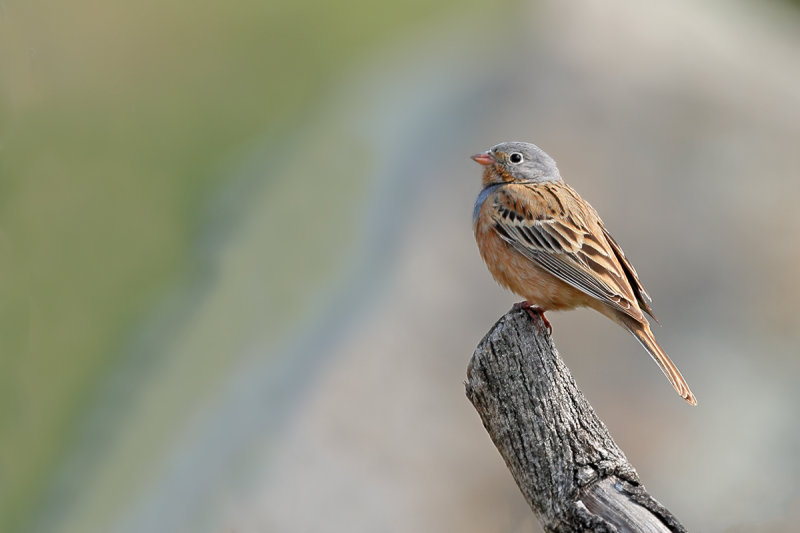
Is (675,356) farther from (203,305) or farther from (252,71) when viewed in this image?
(252,71)

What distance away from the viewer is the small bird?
559 centimetres

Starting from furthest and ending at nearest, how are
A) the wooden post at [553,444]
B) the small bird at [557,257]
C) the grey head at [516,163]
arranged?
the grey head at [516,163] < the small bird at [557,257] < the wooden post at [553,444]

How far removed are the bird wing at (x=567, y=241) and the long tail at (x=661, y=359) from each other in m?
0.13

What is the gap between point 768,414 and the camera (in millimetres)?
8438

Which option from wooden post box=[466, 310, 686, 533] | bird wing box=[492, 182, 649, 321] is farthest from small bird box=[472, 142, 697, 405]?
wooden post box=[466, 310, 686, 533]

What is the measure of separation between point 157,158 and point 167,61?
1.33 meters

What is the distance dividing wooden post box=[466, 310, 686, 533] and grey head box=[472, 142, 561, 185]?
8.22 ft

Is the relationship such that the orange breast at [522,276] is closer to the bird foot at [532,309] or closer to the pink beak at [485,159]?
the bird foot at [532,309]

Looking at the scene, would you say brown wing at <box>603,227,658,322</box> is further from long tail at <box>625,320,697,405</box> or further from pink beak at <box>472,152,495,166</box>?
pink beak at <box>472,152,495,166</box>

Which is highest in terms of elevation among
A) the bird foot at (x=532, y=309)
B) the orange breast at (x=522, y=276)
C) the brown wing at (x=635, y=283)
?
the brown wing at (x=635, y=283)

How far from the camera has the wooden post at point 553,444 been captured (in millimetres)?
3842

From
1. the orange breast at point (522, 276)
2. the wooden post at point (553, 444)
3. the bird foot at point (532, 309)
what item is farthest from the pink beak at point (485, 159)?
the wooden post at point (553, 444)

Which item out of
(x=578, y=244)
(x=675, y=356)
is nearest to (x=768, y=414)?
(x=675, y=356)

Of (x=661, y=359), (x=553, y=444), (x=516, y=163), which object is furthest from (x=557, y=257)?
(x=553, y=444)
